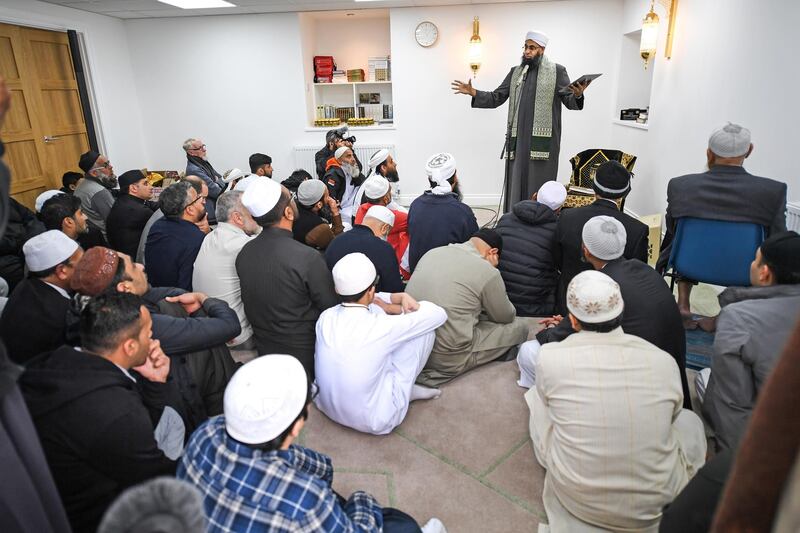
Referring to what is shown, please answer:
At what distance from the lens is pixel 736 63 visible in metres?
3.71

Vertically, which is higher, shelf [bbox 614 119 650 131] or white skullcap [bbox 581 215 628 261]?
shelf [bbox 614 119 650 131]

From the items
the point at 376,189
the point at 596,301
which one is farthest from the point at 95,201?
the point at 596,301

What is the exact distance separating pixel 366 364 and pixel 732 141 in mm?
2290

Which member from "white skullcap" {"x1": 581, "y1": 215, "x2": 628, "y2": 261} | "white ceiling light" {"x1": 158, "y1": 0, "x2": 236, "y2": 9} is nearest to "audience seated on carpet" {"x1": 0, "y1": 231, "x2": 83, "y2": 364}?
"white skullcap" {"x1": 581, "y1": 215, "x2": 628, "y2": 261}

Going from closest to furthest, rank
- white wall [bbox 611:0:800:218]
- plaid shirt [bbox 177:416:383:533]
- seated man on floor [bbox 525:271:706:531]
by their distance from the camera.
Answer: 1. plaid shirt [bbox 177:416:383:533]
2. seated man on floor [bbox 525:271:706:531]
3. white wall [bbox 611:0:800:218]

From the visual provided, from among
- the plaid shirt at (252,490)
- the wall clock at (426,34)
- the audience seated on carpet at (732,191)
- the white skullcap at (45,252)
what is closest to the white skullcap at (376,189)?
Result: the audience seated on carpet at (732,191)

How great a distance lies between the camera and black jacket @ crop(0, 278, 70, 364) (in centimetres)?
204

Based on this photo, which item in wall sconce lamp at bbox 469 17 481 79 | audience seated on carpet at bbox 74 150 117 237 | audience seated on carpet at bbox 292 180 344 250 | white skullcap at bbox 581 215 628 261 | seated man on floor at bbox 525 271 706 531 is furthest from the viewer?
wall sconce lamp at bbox 469 17 481 79

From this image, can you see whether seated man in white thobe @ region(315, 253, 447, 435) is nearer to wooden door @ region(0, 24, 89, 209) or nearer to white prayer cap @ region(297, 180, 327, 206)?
white prayer cap @ region(297, 180, 327, 206)

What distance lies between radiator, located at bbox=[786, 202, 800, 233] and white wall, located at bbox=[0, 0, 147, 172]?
7.25 m

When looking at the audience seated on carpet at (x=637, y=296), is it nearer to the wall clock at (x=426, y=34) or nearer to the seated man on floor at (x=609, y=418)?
the seated man on floor at (x=609, y=418)

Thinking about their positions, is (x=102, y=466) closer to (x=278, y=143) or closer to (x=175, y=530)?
(x=175, y=530)

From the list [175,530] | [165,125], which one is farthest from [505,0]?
[175,530]

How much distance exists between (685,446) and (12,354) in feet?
8.81
